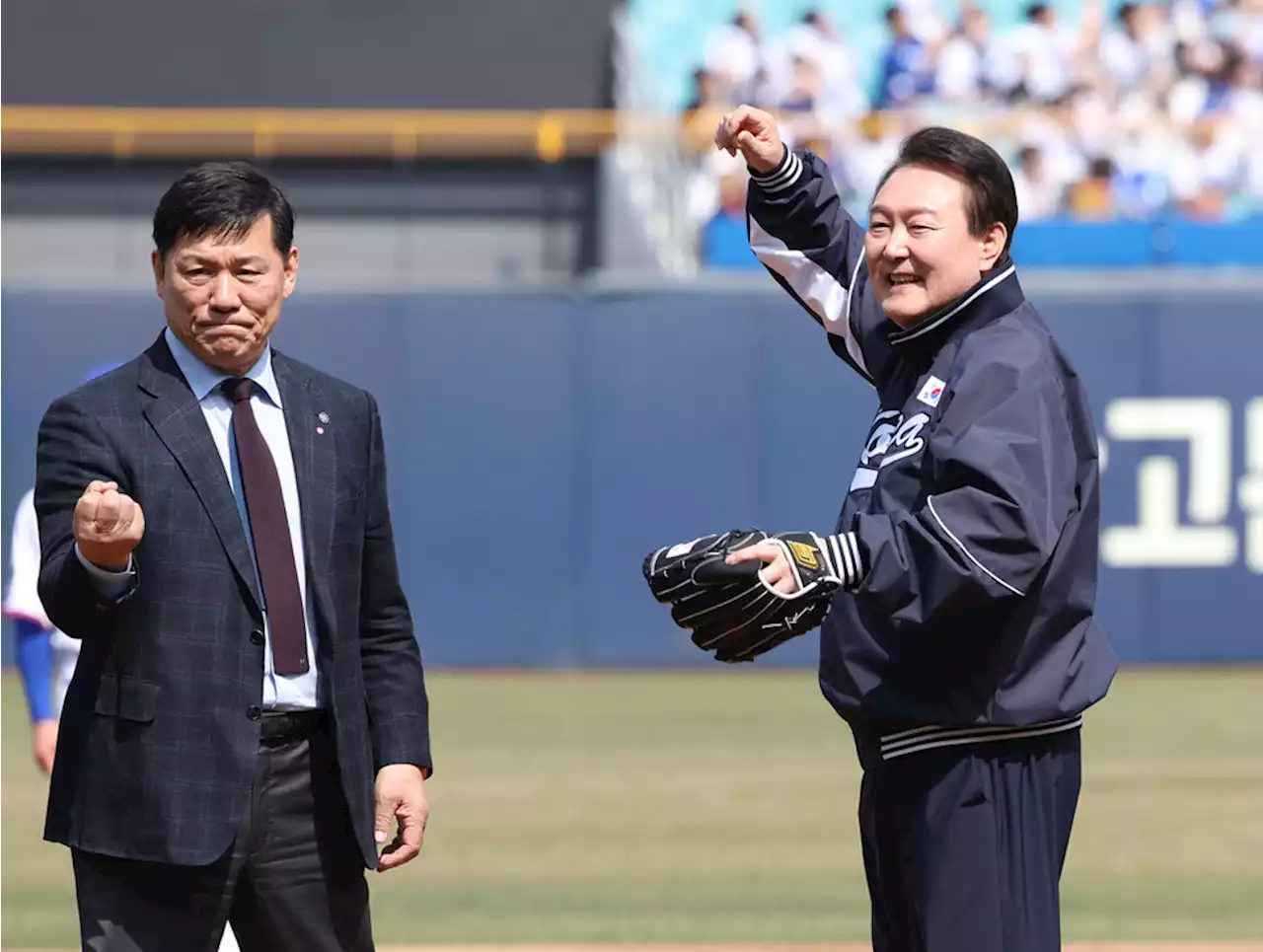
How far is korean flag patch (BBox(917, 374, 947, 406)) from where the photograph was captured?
3.71 metres

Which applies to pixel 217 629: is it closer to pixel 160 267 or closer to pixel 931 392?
pixel 160 267

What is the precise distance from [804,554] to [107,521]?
113 centimetres

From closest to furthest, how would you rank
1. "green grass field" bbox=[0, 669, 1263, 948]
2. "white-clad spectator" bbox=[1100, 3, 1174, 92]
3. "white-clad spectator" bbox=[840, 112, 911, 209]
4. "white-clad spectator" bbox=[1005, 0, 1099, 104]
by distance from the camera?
"green grass field" bbox=[0, 669, 1263, 948] < "white-clad spectator" bbox=[840, 112, 911, 209] < "white-clad spectator" bbox=[1005, 0, 1099, 104] < "white-clad spectator" bbox=[1100, 3, 1174, 92]

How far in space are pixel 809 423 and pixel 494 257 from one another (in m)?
4.30

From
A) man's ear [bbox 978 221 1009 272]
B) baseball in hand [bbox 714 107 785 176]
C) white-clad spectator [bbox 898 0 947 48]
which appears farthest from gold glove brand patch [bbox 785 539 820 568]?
white-clad spectator [bbox 898 0 947 48]

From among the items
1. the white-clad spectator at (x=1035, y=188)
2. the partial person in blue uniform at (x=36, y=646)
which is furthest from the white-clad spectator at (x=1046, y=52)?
the partial person in blue uniform at (x=36, y=646)

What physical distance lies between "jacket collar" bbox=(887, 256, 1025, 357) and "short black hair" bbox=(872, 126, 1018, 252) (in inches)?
3.4

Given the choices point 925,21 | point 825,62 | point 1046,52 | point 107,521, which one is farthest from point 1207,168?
point 107,521

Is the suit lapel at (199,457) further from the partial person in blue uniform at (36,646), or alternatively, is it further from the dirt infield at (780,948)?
the dirt infield at (780,948)

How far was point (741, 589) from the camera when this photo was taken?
3.47 meters

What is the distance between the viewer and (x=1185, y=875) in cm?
778

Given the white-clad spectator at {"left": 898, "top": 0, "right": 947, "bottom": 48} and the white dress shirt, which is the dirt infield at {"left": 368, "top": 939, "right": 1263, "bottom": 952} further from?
the white-clad spectator at {"left": 898, "top": 0, "right": 947, "bottom": 48}

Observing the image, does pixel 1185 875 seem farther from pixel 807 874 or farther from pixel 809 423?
pixel 809 423

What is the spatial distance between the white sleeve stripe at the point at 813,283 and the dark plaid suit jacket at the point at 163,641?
1200 millimetres
